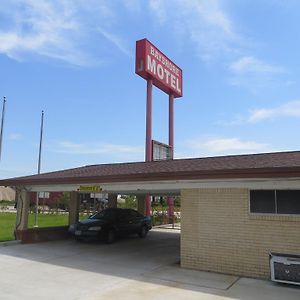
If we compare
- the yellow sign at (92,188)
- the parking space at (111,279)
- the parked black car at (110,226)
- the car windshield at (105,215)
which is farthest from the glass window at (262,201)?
the car windshield at (105,215)

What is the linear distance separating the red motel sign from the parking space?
43.6 ft

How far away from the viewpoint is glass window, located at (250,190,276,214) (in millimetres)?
10266

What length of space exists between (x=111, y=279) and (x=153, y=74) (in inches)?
688

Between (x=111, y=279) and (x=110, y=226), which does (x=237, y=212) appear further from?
(x=110, y=226)

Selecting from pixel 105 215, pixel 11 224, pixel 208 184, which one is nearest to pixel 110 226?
pixel 105 215

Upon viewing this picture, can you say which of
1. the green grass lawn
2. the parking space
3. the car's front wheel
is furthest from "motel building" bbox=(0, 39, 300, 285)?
the green grass lawn

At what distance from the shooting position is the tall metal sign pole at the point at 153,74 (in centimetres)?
2453

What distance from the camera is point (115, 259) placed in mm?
12938

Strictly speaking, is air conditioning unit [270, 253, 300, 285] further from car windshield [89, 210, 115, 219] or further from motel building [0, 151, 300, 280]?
car windshield [89, 210, 115, 219]

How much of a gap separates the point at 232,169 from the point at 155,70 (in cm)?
1654

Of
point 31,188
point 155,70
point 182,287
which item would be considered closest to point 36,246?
point 31,188

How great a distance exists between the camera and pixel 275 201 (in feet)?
33.5

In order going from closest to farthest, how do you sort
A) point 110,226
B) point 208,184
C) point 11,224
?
point 208,184 → point 110,226 → point 11,224

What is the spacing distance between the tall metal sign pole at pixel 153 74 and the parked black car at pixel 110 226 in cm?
537
